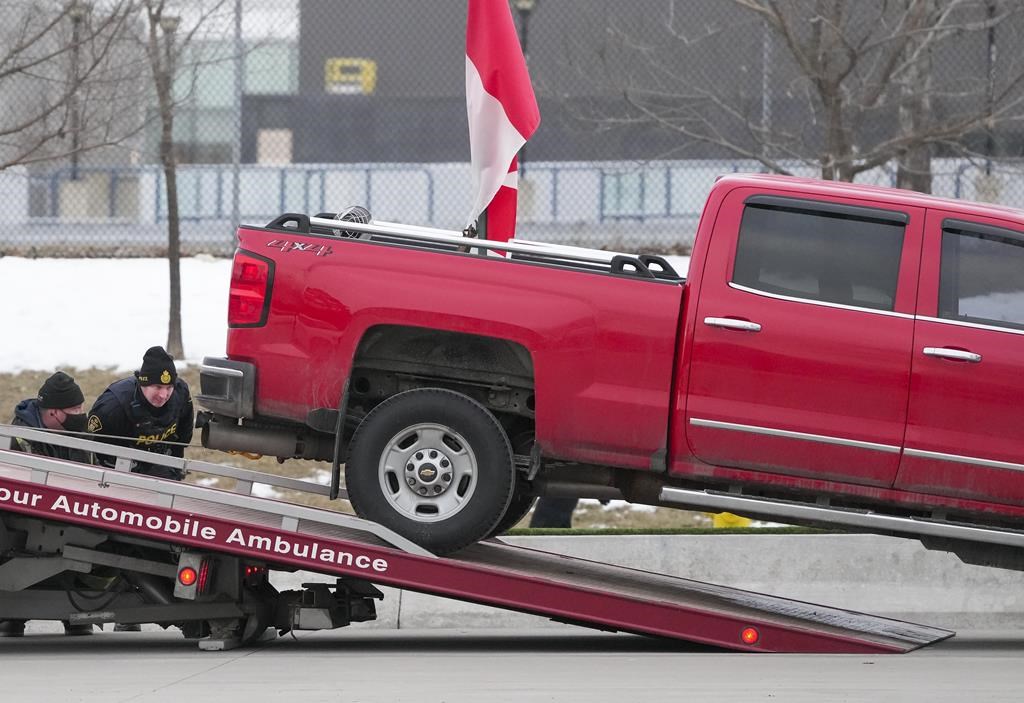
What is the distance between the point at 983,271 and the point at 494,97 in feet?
9.35

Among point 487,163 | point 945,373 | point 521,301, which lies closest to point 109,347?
point 487,163

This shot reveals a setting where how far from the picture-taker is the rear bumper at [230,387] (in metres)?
7.31

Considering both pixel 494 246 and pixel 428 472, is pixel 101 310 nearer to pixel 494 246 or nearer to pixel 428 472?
pixel 428 472

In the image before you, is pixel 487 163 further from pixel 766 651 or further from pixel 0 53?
pixel 0 53

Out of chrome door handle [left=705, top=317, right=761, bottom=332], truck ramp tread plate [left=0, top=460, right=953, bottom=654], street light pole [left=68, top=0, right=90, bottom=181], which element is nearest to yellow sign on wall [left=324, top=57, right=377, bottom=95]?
street light pole [left=68, top=0, right=90, bottom=181]

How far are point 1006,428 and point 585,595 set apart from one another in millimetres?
2076

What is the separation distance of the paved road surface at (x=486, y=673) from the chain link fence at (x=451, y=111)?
6163 mm

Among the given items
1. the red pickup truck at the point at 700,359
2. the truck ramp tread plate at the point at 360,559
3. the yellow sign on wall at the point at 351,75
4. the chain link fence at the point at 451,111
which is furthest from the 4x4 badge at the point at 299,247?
the yellow sign on wall at the point at 351,75

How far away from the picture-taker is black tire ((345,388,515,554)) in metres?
7.14

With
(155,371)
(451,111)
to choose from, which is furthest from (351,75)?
(155,371)

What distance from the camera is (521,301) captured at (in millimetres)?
7125

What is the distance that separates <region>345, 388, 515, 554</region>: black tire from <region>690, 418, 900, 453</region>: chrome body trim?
0.97 meters

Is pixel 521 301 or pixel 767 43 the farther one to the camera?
pixel 767 43

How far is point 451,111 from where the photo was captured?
21.7 metres
